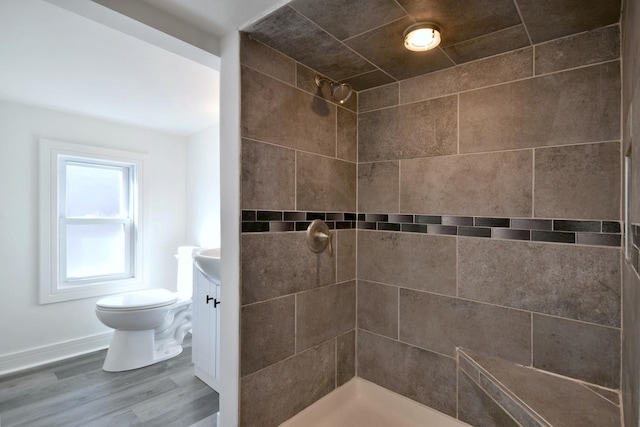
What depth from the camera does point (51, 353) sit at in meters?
2.75

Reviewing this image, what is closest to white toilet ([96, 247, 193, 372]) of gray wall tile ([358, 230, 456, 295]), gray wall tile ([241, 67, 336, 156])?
gray wall tile ([358, 230, 456, 295])

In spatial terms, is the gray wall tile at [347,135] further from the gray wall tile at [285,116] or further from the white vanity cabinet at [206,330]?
the white vanity cabinet at [206,330]

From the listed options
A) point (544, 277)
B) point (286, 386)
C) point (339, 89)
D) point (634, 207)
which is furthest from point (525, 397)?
point (339, 89)

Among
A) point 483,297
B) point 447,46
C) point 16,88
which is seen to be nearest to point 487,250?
point 483,297

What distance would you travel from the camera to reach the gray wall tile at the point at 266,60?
55.4 inches

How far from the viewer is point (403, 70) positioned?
5.50ft

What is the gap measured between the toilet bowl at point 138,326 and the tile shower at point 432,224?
1.57 m

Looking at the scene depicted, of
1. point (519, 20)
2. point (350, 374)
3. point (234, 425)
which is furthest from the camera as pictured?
point (350, 374)

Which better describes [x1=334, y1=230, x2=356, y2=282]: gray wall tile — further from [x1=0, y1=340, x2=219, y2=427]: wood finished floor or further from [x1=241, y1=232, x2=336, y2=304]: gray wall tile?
[x1=0, y1=340, x2=219, y2=427]: wood finished floor

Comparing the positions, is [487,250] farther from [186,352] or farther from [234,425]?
[186,352]

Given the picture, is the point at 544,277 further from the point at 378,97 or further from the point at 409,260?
Answer: the point at 378,97

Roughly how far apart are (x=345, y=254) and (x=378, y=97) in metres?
1.00

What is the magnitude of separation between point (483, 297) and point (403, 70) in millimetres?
1250

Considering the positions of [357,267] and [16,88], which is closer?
[357,267]
